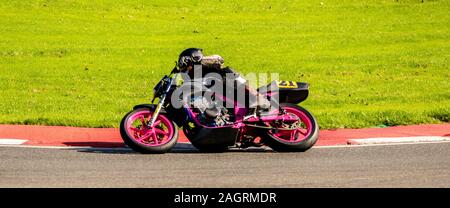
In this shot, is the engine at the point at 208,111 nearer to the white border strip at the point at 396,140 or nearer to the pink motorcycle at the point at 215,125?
the pink motorcycle at the point at 215,125

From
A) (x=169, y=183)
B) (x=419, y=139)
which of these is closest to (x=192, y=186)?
(x=169, y=183)

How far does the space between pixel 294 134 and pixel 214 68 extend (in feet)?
4.50

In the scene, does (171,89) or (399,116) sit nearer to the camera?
(171,89)

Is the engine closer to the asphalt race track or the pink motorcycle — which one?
the pink motorcycle

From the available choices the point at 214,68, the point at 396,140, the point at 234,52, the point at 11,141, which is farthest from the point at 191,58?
the point at 234,52

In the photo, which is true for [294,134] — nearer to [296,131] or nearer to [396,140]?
[296,131]

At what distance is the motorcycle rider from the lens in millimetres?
11719

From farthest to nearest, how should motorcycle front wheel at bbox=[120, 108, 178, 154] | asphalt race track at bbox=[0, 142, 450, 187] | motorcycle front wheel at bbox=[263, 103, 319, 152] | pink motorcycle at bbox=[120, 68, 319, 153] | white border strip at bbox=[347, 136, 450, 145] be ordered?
white border strip at bbox=[347, 136, 450, 145], motorcycle front wheel at bbox=[263, 103, 319, 152], pink motorcycle at bbox=[120, 68, 319, 153], motorcycle front wheel at bbox=[120, 108, 178, 154], asphalt race track at bbox=[0, 142, 450, 187]

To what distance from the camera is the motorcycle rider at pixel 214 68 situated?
11719 mm

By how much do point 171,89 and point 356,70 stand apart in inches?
463

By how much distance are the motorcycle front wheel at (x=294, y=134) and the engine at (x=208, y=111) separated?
629 millimetres

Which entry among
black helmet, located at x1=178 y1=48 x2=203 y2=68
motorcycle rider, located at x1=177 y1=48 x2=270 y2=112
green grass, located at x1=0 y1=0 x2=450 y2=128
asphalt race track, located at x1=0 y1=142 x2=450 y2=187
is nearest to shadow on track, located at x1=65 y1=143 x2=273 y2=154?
asphalt race track, located at x1=0 y1=142 x2=450 y2=187

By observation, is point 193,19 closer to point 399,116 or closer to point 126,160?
point 399,116
